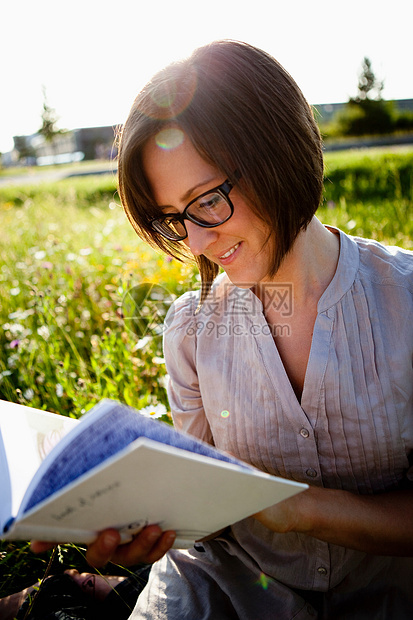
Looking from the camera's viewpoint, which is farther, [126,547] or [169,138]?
[169,138]

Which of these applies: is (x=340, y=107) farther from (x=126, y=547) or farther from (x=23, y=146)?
(x=126, y=547)

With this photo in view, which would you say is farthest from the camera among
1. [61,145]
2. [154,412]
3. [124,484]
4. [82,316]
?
[61,145]

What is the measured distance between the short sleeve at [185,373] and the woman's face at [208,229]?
0.22m

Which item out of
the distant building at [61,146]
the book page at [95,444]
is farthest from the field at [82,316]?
the distant building at [61,146]

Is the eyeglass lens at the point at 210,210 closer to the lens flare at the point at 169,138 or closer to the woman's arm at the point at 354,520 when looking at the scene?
the lens flare at the point at 169,138

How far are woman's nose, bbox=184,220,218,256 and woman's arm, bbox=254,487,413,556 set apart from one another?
0.71m

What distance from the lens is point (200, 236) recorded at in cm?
130

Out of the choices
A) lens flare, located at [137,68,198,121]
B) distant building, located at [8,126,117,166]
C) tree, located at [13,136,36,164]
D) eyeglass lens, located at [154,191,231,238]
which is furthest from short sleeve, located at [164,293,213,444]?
tree, located at [13,136,36,164]

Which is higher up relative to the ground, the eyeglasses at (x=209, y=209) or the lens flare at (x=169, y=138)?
the lens flare at (x=169, y=138)

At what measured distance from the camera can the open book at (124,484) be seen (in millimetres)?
670

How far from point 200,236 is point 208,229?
0.03 m

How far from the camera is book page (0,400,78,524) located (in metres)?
0.93

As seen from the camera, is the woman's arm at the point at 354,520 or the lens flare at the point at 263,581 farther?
the lens flare at the point at 263,581
